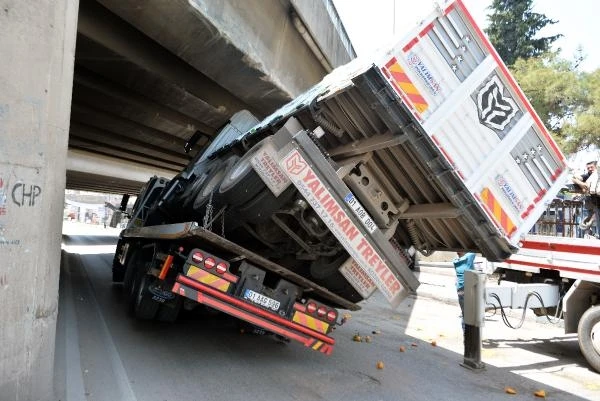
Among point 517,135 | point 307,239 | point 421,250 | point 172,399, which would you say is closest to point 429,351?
point 421,250

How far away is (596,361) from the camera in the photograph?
231 inches

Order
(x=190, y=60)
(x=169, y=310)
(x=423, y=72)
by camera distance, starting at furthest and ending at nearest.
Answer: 1. (x=190, y=60)
2. (x=169, y=310)
3. (x=423, y=72)

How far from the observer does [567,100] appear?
728 inches

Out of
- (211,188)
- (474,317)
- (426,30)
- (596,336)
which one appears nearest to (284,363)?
(211,188)

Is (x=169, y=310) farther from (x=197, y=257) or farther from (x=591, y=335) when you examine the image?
(x=591, y=335)

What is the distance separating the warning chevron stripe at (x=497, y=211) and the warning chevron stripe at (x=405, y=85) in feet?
3.23

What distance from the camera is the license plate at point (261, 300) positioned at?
4590 millimetres

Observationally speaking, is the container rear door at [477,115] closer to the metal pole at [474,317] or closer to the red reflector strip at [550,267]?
the metal pole at [474,317]

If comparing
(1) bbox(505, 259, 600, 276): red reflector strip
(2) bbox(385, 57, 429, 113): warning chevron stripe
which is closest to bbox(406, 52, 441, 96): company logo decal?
(2) bbox(385, 57, 429, 113): warning chevron stripe

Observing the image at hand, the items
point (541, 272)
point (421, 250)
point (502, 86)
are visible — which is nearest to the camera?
point (502, 86)

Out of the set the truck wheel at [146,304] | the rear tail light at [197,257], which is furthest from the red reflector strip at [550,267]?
the truck wheel at [146,304]

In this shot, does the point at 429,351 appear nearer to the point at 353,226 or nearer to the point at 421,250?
the point at 421,250

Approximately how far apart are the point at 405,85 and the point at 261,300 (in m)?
2.47

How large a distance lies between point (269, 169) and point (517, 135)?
7.75 feet
